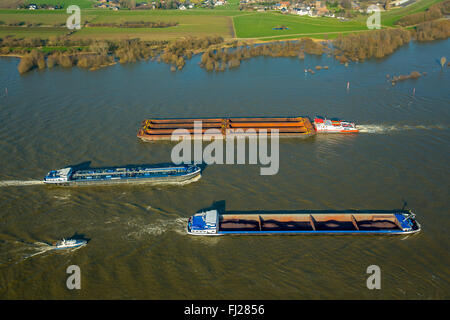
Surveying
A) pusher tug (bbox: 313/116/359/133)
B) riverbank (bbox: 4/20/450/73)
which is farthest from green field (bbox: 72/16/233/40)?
pusher tug (bbox: 313/116/359/133)

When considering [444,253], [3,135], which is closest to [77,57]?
[3,135]

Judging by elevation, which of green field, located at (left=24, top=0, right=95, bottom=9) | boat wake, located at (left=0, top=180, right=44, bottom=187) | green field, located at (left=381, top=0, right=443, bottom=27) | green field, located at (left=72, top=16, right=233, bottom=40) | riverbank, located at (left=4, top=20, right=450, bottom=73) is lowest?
boat wake, located at (left=0, top=180, right=44, bottom=187)

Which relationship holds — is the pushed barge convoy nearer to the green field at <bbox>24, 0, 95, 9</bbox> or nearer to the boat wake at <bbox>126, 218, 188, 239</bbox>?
the boat wake at <bbox>126, 218, 188, 239</bbox>

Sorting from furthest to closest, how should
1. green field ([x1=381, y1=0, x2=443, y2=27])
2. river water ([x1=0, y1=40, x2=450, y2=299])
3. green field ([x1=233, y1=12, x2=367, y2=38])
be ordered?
1. green field ([x1=381, y1=0, x2=443, y2=27])
2. green field ([x1=233, y1=12, x2=367, y2=38])
3. river water ([x1=0, y1=40, x2=450, y2=299])

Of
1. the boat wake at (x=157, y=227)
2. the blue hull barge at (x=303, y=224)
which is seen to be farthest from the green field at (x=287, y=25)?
the boat wake at (x=157, y=227)

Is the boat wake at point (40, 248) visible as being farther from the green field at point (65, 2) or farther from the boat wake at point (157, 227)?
the green field at point (65, 2)
